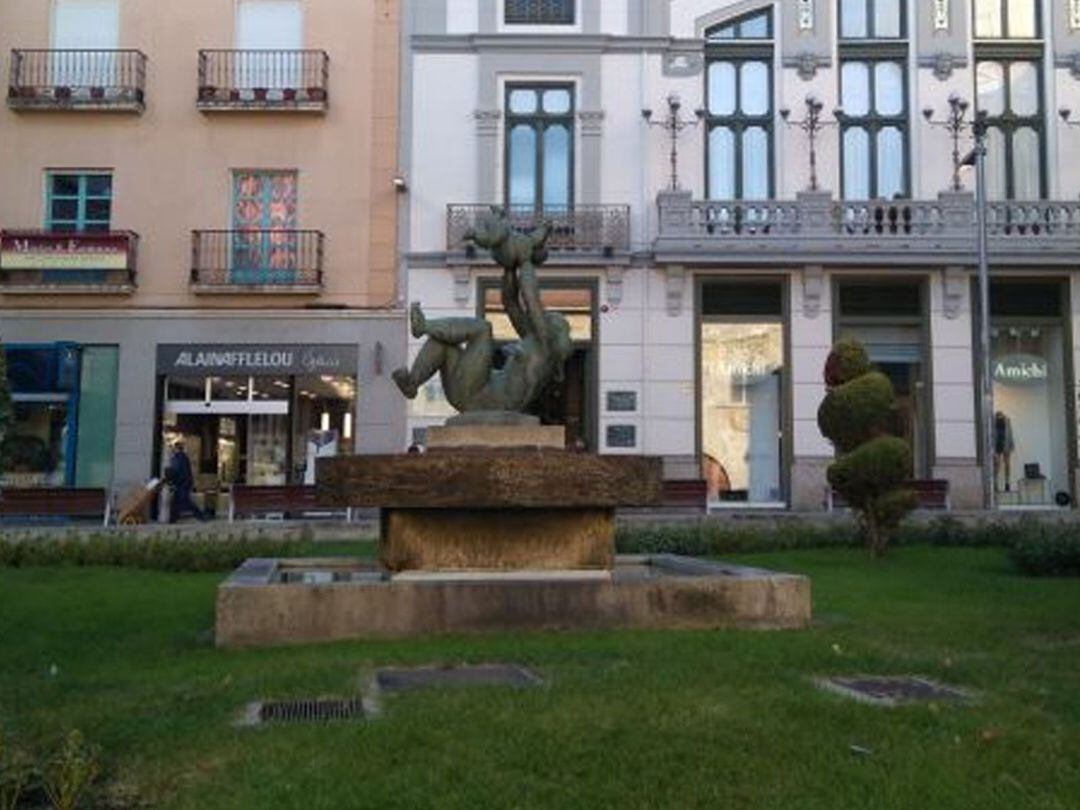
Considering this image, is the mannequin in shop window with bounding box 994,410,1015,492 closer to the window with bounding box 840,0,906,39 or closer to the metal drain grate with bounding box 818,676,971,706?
the window with bounding box 840,0,906,39

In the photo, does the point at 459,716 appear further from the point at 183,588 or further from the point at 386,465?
the point at 183,588

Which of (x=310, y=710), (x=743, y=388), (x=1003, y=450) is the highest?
(x=743, y=388)

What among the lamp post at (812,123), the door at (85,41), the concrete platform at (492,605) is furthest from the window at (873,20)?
the concrete platform at (492,605)

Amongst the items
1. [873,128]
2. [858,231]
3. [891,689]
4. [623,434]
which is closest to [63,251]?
[623,434]

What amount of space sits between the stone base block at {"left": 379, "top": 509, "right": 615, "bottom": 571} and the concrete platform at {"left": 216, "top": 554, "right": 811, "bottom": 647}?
14 centimetres

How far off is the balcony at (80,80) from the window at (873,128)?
16.8 m

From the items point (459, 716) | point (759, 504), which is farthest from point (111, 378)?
point (459, 716)

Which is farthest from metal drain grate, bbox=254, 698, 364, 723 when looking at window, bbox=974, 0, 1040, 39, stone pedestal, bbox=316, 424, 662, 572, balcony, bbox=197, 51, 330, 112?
window, bbox=974, 0, 1040, 39

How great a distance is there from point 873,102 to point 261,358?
51.8ft

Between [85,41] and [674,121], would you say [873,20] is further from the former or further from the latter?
[85,41]

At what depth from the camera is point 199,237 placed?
29469 millimetres

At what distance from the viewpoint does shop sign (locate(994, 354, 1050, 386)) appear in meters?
30.2

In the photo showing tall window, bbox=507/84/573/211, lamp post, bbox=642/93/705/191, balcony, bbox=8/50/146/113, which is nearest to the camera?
balcony, bbox=8/50/146/113

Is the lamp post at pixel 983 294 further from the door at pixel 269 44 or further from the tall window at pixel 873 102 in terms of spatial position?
the door at pixel 269 44
